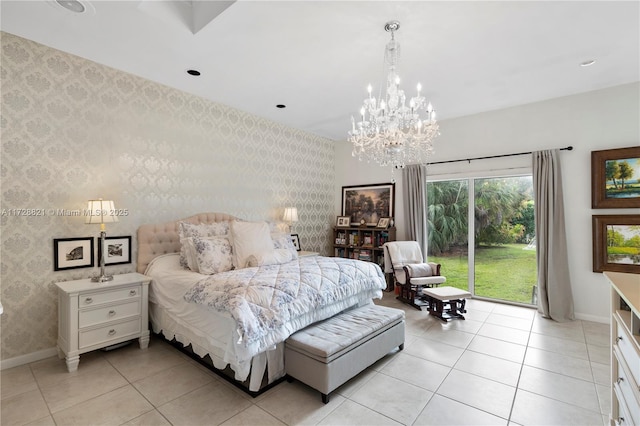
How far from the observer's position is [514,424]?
1957 millimetres

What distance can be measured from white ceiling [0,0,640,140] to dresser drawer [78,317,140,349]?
2.71 meters

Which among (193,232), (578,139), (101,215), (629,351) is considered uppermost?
(578,139)

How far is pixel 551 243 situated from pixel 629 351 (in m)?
3.05

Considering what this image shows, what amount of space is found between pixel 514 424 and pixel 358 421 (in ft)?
3.39

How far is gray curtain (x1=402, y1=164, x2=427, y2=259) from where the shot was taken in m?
5.10

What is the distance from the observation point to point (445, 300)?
379 centimetres

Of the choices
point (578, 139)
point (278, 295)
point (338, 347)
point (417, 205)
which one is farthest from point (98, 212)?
point (578, 139)

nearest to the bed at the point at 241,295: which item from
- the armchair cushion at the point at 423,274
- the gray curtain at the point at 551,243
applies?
Answer: the armchair cushion at the point at 423,274

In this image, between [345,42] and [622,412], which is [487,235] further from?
[345,42]

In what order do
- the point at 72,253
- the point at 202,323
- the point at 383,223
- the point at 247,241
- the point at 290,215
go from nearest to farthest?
1. the point at 202,323
2. the point at 72,253
3. the point at 247,241
4. the point at 290,215
5. the point at 383,223

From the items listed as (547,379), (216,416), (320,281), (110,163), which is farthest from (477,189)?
(110,163)

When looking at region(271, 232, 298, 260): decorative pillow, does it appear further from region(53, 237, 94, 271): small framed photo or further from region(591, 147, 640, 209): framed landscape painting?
region(591, 147, 640, 209): framed landscape painting

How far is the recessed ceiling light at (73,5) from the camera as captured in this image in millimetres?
2238

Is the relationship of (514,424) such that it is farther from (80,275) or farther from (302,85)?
(80,275)
